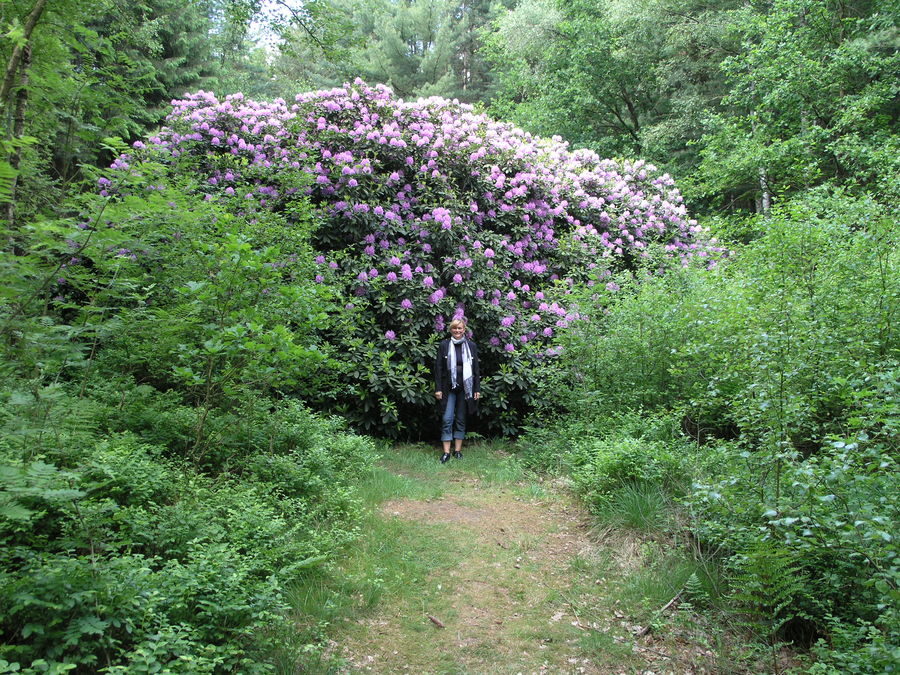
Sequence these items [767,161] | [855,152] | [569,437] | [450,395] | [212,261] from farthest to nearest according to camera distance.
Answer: [767,161] → [855,152] → [450,395] → [569,437] → [212,261]

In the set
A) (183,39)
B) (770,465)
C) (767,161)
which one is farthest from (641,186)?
(183,39)

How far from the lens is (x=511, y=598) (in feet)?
11.5

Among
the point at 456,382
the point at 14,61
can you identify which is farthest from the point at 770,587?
the point at 14,61

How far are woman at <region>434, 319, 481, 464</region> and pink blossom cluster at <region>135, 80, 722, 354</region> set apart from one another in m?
0.44

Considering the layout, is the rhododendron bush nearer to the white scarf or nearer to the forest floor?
the white scarf

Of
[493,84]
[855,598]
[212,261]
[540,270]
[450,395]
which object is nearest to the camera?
[855,598]

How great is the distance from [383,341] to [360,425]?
3.63 feet

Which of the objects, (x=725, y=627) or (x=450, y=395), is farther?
(x=450, y=395)

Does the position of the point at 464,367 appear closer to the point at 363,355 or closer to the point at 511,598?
the point at 363,355

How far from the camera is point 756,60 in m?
12.4

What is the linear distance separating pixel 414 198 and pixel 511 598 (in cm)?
564

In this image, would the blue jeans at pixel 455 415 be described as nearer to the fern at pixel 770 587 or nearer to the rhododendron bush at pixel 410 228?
the rhododendron bush at pixel 410 228

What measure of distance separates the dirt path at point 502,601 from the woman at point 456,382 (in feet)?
5.81

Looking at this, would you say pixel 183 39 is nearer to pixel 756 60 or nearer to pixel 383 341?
pixel 383 341
